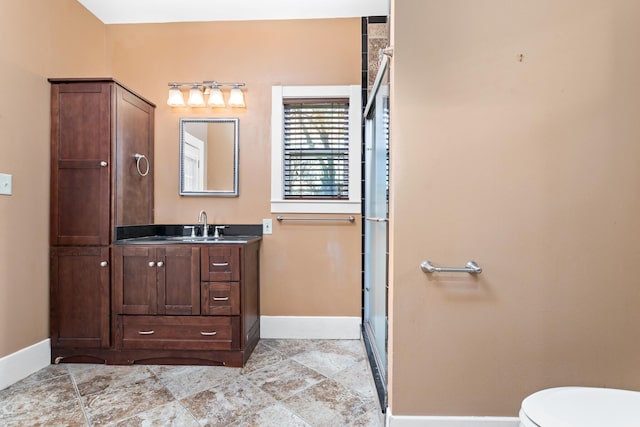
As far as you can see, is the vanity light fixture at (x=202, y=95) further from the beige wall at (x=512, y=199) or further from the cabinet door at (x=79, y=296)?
the beige wall at (x=512, y=199)

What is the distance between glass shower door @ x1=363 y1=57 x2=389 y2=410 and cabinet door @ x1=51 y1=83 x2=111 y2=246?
6.03ft

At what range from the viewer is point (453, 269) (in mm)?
1396

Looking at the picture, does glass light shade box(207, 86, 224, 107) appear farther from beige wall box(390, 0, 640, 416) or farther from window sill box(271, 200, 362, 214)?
beige wall box(390, 0, 640, 416)

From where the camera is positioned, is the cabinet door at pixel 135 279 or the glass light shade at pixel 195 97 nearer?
the cabinet door at pixel 135 279

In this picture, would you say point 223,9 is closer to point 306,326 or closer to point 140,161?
point 140,161

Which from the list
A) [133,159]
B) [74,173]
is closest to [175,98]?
[133,159]

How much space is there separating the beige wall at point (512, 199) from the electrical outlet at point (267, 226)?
152 cm

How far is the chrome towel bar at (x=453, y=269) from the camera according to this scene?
1.39 meters

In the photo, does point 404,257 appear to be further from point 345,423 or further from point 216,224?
point 216,224

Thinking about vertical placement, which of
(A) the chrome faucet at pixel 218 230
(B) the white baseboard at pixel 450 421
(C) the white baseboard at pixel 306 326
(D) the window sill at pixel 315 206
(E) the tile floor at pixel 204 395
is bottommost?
(E) the tile floor at pixel 204 395

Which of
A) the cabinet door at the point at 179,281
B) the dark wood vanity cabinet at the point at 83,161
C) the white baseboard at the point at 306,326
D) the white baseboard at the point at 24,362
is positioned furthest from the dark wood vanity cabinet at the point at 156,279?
the white baseboard at the point at 306,326

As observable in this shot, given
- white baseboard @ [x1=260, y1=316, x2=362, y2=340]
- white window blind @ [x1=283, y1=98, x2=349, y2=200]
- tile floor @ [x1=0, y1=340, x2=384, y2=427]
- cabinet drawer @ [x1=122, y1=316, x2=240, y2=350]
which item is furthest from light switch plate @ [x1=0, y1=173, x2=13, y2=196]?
white baseboard @ [x1=260, y1=316, x2=362, y2=340]

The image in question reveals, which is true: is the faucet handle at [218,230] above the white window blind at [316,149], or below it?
below

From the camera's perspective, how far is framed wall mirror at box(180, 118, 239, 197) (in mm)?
2744
